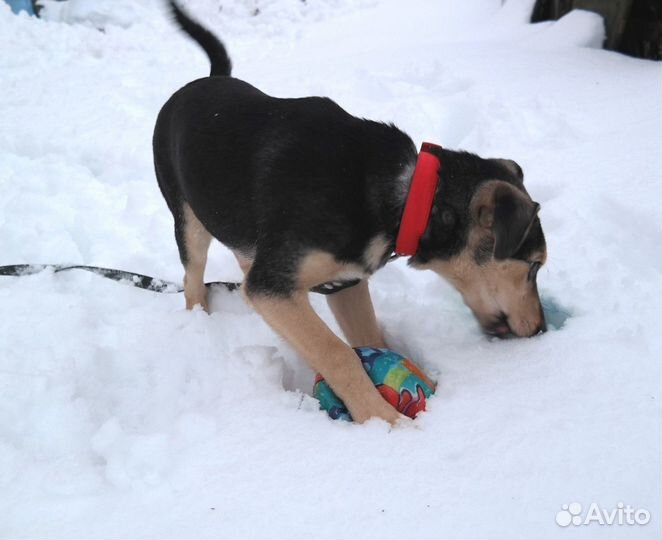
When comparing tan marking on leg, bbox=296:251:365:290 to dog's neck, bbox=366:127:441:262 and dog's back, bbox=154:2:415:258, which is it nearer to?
dog's back, bbox=154:2:415:258

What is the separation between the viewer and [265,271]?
2.77 meters

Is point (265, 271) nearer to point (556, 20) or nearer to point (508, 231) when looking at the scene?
point (508, 231)

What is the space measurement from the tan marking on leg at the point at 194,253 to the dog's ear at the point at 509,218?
175cm

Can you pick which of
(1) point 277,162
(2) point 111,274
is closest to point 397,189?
(1) point 277,162

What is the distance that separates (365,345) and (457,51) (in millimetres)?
4922

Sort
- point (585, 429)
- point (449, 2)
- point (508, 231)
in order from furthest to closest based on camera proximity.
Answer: point (449, 2)
point (508, 231)
point (585, 429)

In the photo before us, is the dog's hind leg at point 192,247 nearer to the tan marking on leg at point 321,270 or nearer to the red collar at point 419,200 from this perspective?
the tan marking on leg at point 321,270

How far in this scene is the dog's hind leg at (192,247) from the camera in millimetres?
3623

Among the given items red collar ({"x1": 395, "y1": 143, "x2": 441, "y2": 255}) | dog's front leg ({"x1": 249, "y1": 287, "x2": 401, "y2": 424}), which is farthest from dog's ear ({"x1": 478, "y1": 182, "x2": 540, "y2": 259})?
dog's front leg ({"x1": 249, "y1": 287, "x2": 401, "y2": 424})

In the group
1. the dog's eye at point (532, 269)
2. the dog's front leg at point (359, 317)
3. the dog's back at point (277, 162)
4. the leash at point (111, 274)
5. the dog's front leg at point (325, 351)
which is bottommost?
the leash at point (111, 274)

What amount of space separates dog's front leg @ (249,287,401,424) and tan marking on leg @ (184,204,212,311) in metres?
0.92

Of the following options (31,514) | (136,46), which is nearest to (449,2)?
(136,46)

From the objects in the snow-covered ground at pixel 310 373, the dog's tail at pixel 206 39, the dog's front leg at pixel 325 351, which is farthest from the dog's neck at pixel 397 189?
the dog's tail at pixel 206 39

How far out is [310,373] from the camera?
3.20 m
